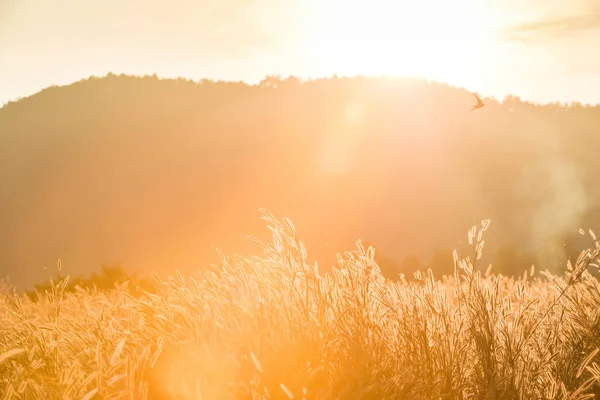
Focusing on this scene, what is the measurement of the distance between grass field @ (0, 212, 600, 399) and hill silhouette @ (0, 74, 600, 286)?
2162 inches

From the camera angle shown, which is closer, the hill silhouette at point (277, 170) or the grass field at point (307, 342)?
the grass field at point (307, 342)

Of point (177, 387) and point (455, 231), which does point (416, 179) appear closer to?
point (455, 231)

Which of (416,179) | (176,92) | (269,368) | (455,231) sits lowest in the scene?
(455,231)

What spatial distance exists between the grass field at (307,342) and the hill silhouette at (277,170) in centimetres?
5490

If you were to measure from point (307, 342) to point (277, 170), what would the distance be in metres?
89.5

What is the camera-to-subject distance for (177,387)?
2891 mm

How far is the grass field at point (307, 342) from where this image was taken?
300 cm

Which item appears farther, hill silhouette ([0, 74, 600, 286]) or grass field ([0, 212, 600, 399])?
hill silhouette ([0, 74, 600, 286])

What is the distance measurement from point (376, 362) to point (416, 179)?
86702 mm

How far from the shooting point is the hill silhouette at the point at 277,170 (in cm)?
7725

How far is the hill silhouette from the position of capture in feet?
253

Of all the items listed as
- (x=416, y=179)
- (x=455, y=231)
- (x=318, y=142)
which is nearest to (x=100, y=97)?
(x=318, y=142)

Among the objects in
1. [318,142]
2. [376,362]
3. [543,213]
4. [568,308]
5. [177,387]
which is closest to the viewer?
[177,387]

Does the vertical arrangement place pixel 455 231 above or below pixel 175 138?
below
